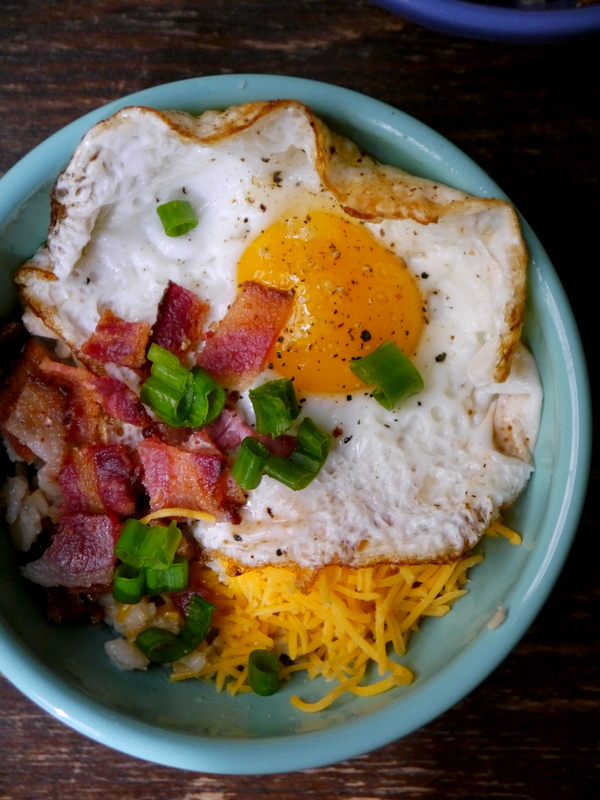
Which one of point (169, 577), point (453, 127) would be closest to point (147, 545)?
point (169, 577)

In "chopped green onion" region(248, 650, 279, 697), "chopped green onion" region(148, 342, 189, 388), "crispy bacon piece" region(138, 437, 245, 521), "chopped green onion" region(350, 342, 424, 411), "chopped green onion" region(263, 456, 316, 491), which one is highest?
"chopped green onion" region(350, 342, 424, 411)

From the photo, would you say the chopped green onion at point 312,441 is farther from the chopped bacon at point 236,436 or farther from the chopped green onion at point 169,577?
the chopped green onion at point 169,577

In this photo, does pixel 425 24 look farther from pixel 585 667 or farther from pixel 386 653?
pixel 585 667

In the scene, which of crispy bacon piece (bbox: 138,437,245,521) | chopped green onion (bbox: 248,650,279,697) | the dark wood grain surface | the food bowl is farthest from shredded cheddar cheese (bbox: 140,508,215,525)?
the food bowl

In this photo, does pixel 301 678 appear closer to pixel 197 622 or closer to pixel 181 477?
pixel 197 622


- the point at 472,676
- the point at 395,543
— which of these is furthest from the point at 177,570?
the point at 472,676

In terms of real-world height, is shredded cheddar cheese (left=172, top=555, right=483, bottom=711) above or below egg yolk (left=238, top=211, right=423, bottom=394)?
below


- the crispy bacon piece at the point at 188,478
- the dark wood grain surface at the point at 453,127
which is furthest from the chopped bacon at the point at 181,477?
the dark wood grain surface at the point at 453,127

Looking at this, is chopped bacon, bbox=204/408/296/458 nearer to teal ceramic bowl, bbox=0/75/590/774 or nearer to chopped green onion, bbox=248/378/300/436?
chopped green onion, bbox=248/378/300/436
